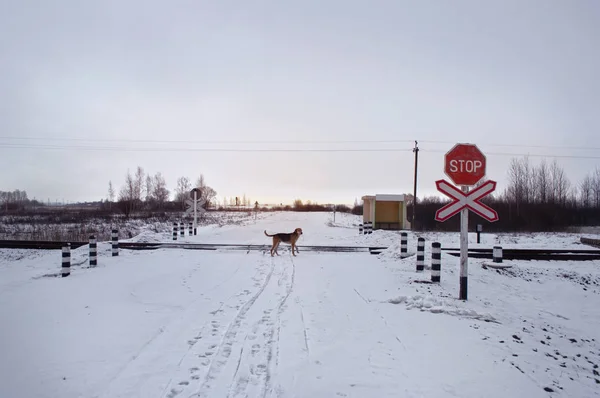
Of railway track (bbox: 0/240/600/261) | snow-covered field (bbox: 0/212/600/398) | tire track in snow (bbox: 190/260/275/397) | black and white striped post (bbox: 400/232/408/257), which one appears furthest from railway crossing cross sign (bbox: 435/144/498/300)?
railway track (bbox: 0/240/600/261)

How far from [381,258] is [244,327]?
29.9 feet

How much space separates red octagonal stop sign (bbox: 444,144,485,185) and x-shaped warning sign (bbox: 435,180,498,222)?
22 cm

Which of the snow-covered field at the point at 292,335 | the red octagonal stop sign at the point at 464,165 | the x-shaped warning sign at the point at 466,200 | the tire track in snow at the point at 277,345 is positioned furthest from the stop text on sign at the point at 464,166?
the tire track in snow at the point at 277,345

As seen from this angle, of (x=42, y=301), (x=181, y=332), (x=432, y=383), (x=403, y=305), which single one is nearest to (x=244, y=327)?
(x=181, y=332)

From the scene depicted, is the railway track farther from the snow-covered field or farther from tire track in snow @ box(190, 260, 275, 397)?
tire track in snow @ box(190, 260, 275, 397)

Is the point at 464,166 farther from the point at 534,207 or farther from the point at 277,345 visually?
the point at 534,207

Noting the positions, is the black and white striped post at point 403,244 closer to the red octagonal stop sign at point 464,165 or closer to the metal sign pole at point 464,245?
the metal sign pole at point 464,245

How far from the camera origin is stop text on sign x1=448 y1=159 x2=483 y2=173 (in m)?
7.68

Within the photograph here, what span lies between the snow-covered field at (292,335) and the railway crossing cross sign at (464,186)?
1.70 m

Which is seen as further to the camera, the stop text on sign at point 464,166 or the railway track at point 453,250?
the railway track at point 453,250

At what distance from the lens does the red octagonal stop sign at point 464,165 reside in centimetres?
767

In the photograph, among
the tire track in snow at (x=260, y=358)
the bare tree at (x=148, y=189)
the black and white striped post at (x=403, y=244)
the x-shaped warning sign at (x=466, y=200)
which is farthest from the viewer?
the bare tree at (x=148, y=189)

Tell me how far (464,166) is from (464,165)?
0.02 metres

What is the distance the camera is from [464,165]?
25.3ft
